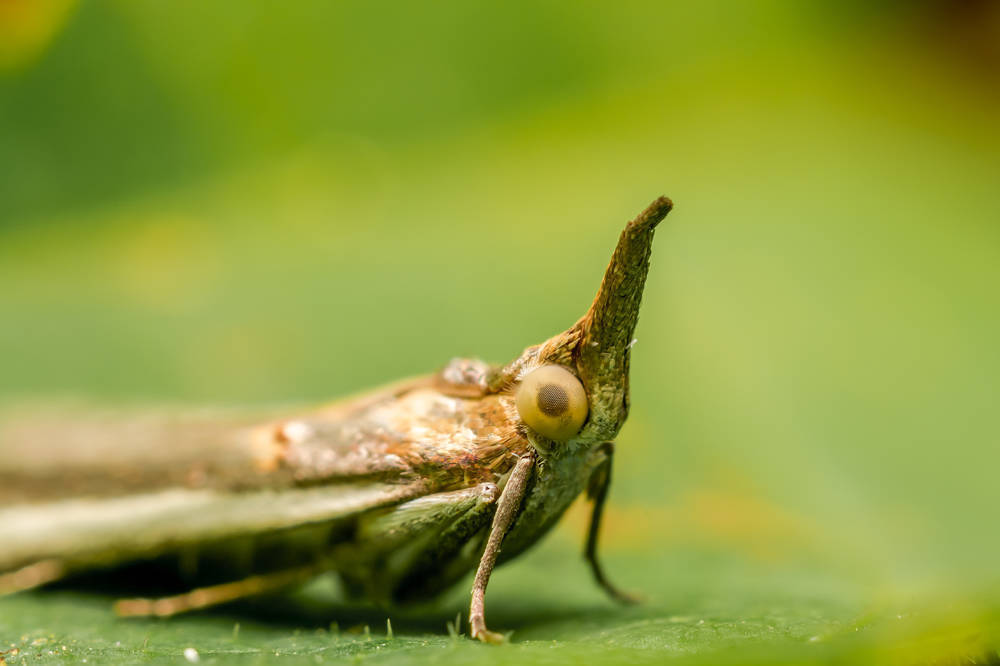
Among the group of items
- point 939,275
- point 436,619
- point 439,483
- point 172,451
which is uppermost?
point 939,275

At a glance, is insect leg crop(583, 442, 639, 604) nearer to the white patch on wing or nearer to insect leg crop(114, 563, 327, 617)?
the white patch on wing

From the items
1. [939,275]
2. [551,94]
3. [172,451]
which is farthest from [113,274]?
[939,275]

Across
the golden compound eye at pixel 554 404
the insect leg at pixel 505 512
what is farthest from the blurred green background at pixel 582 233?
the golden compound eye at pixel 554 404

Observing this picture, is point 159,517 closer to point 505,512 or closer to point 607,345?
point 505,512

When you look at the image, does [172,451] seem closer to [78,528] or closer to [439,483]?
[78,528]

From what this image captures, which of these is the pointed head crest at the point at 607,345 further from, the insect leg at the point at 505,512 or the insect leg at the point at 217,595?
the insect leg at the point at 217,595

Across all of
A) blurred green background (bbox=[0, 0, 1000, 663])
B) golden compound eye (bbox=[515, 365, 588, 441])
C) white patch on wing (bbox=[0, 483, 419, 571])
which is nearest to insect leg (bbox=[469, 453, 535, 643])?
golden compound eye (bbox=[515, 365, 588, 441])

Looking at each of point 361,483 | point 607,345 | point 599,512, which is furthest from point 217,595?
point 607,345
